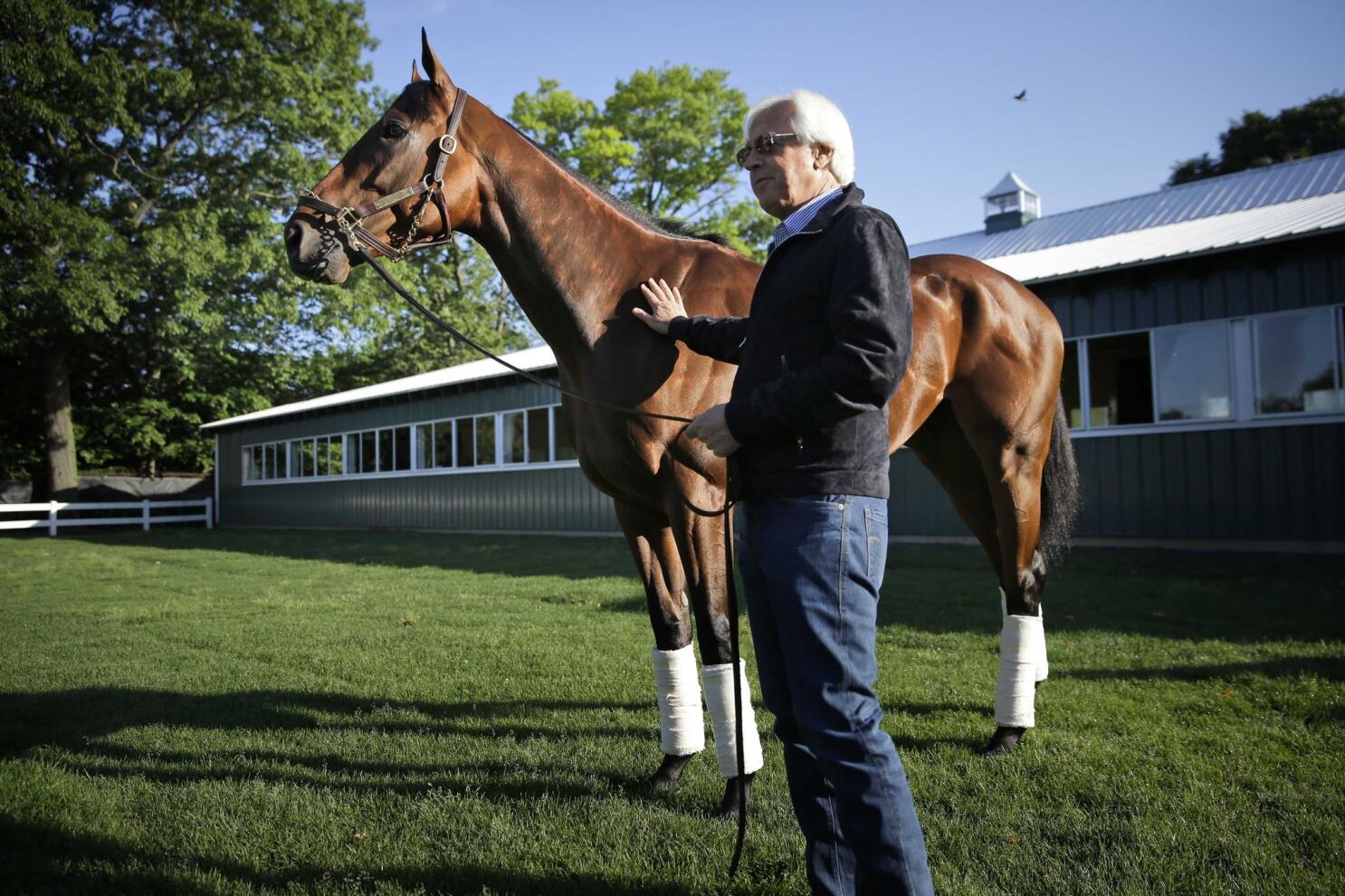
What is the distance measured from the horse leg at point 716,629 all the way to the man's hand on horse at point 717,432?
0.87m

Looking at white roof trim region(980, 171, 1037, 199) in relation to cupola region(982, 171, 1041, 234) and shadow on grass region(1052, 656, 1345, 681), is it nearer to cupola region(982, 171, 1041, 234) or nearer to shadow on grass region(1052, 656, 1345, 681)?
cupola region(982, 171, 1041, 234)

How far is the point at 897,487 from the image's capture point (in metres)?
13.5

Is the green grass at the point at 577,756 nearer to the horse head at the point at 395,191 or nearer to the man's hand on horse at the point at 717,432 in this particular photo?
the man's hand on horse at the point at 717,432

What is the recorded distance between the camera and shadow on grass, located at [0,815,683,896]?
2564 mm

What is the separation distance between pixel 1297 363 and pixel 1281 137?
96.8 ft

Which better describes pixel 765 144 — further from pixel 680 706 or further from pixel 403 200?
pixel 680 706

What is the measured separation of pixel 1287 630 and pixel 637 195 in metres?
30.4

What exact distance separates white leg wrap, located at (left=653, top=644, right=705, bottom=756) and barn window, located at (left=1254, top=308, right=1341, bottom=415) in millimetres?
10235

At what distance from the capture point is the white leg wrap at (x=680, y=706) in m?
3.41

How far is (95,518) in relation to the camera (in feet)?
86.3

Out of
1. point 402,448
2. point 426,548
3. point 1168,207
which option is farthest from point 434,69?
point 402,448

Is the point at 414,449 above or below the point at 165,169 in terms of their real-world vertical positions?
below

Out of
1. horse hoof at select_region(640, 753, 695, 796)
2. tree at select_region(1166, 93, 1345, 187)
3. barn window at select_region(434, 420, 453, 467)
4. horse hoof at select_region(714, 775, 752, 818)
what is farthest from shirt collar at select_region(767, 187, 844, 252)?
tree at select_region(1166, 93, 1345, 187)

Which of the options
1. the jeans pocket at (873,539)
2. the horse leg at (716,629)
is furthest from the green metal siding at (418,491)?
the jeans pocket at (873,539)
